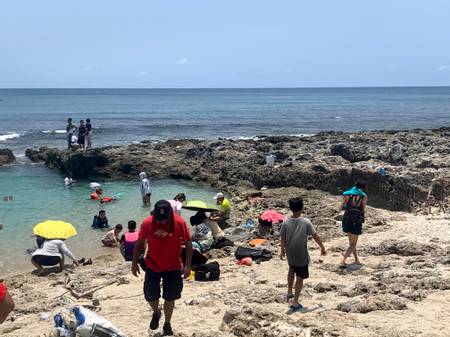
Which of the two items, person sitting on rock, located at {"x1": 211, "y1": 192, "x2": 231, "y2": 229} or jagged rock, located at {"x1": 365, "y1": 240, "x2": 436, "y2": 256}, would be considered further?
person sitting on rock, located at {"x1": 211, "y1": 192, "x2": 231, "y2": 229}

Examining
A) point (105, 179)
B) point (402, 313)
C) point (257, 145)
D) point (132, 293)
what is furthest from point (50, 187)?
point (402, 313)

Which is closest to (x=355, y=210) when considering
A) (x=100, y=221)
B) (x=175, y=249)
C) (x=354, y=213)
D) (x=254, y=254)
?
(x=354, y=213)

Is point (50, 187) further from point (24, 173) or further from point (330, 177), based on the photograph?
point (330, 177)

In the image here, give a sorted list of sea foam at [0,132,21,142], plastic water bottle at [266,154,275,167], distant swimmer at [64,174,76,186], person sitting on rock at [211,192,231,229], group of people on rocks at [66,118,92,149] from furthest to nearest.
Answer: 1. sea foam at [0,132,21,142]
2. group of people on rocks at [66,118,92,149]
3. distant swimmer at [64,174,76,186]
4. plastic water bottle at [266,154,275,167]
5. person sitting on rock at [211,192,231,229]

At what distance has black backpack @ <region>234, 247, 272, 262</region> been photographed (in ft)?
35.1

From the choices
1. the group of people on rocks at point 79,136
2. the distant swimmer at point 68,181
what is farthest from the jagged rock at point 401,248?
the group of people on rocks at point 79,136

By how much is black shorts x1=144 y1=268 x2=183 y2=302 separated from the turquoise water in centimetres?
697

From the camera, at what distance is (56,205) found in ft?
61.4

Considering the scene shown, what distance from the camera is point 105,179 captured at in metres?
24.4

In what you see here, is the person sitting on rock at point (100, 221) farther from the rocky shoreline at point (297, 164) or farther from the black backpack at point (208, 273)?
the black backpack at point (208, 273)

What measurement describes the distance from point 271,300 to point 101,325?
2.81m

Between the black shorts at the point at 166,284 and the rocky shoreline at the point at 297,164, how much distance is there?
10.8m

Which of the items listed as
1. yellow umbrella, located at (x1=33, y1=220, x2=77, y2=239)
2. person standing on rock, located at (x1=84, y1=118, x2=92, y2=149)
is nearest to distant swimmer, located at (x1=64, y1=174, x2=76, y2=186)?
person standing on rock, located at (x1=84, y1=118, x2=92, y2=149)

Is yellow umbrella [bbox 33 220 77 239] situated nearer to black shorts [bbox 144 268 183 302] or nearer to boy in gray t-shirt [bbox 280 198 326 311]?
black shorts [bbox 144 268 183 302]
